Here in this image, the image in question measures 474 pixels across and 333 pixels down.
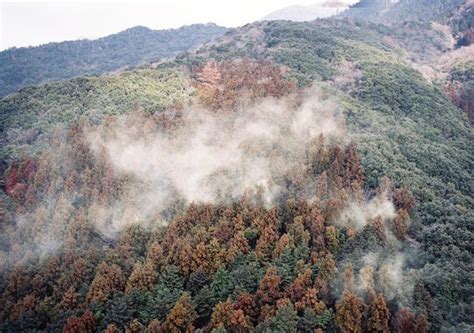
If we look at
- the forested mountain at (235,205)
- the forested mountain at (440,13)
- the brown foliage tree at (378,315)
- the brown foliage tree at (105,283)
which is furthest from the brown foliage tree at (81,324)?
the forested mountain at (440,13)

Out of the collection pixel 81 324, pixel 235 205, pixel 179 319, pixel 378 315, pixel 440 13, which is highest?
pixel 440 13

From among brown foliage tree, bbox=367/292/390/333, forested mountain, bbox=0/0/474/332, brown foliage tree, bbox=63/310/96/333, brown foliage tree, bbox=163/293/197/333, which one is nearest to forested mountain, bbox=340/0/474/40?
forested mountain, bbox=0/0/474/332

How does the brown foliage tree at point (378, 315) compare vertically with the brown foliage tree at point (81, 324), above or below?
above

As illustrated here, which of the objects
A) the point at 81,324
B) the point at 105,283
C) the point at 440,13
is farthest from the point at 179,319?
the point at 440,13

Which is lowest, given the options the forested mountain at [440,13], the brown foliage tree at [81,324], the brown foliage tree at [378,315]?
the brown foliage tree at [81,324]

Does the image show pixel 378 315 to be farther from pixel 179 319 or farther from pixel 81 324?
pixel 81 324

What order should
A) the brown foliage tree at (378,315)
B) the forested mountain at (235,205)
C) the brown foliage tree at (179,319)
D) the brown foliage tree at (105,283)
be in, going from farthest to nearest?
the brown foliage tree at (105,283)
the forested mountain at (235,205)
the brown foliage tree at (179,319)
the brown foliage tree at (378,315)

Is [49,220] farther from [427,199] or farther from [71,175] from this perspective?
[427,199]

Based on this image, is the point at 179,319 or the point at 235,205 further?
the point at 235,205

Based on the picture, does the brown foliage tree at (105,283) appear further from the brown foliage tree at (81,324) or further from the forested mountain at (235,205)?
the brown foliage tree at (81,324)
